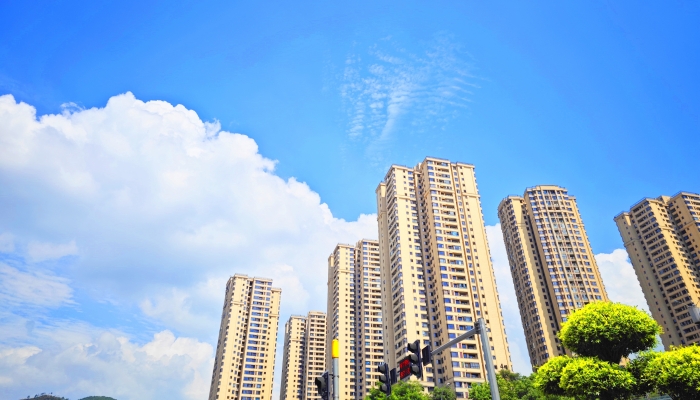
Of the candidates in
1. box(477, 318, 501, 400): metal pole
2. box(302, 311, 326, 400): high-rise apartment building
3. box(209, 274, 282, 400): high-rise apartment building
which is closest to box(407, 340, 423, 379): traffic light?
box(477, 318, 501, 400): metal pole

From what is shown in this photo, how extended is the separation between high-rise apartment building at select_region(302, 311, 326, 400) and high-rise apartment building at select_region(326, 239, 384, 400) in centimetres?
817

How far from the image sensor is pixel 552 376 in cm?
3069

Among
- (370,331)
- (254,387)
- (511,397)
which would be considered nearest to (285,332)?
(254,387)

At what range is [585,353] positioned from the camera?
3162cm

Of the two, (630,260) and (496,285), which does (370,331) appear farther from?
(630,260)

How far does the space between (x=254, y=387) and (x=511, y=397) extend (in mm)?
80036

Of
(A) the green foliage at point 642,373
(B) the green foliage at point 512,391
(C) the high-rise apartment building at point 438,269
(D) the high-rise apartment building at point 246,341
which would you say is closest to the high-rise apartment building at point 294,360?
(D) the high-rise apartment building at point 246,341

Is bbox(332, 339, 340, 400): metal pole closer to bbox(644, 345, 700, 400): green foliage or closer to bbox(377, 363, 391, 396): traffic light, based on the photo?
bbox(377, 363, 391, 396): traffic light

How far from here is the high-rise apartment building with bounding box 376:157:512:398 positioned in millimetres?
79250

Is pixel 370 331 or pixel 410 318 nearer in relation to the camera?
pixel 410 318

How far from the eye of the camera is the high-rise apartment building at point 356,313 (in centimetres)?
A: 10919

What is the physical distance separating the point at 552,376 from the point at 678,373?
722 centimetres

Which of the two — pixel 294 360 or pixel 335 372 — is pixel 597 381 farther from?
pixel 294 360

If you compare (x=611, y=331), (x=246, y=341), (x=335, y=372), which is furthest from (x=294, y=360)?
(x=335, y=372)
